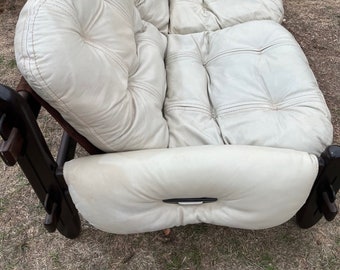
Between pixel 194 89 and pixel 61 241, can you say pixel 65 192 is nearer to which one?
pixel 61 241

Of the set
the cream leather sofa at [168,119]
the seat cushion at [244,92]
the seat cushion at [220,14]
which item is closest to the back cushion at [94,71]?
the cream leather sofa at [168,119]

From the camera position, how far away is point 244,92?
1.21 metres

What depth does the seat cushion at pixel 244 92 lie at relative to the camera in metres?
1.08

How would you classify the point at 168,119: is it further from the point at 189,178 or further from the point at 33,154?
the point at 33,154

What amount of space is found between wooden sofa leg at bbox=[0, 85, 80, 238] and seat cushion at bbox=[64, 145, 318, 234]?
75 mm

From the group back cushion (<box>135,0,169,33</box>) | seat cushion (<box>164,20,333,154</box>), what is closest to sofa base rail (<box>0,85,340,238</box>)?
seat cushion (<box>164,20,333,154</box>)

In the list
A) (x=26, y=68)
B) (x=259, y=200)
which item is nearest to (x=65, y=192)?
(x=26, y=68)

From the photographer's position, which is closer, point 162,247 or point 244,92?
point 244,92

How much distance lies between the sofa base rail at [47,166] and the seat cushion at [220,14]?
2.26 ft

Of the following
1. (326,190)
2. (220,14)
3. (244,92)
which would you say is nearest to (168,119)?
(244,92)

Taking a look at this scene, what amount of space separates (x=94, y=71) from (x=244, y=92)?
553 mm

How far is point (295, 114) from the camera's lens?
112 cm

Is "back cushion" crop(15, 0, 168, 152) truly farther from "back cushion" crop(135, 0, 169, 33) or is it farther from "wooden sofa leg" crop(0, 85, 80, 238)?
"back cushion" crop(135, 0, 169, 33)

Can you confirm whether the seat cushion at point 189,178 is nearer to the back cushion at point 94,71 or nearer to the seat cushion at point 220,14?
the back cushion at point 94,71
